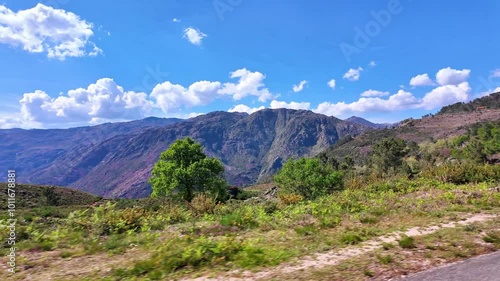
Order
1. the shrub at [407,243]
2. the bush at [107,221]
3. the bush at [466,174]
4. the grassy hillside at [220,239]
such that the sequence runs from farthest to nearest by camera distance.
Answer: the bush at [466,174], the bush at [107,221], the shrub at [407,243], the grassy hillside at [220,239]

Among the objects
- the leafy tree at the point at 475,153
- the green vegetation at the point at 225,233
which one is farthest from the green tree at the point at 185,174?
the leafy tree at the point at 475,153

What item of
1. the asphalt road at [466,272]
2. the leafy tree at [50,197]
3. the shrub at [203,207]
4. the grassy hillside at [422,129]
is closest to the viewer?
the asphalt road at [466,272]

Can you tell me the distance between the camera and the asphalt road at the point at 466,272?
5961 millimetres

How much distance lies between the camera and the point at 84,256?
827 cm

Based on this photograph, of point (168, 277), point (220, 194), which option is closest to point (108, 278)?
point (168, 277)

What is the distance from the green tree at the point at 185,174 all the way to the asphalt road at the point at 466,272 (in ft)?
89.4

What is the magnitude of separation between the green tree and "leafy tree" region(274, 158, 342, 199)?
7438 mm

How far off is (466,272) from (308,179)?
22.5 m

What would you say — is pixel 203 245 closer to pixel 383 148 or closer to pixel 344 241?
pixel 344 241

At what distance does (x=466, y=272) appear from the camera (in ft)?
20.4

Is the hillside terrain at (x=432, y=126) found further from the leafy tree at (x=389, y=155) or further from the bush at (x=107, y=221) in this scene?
the bush at (x=107, y=221)

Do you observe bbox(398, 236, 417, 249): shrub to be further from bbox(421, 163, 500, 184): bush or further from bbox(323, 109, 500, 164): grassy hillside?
bbox(323, 109, 500, 164): grassy hillside

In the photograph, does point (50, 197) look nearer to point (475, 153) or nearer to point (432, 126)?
point (475, 153)

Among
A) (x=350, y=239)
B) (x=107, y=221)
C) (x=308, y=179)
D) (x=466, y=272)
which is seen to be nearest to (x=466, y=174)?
(x=308, y=179)
